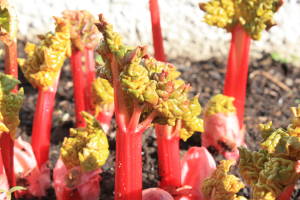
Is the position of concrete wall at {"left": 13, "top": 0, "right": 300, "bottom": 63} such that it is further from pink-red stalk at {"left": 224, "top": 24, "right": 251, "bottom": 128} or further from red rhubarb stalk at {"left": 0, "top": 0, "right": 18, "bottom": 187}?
red rhubarb stalk at {"left": 0, "top": 0, "right": 18, "bottom": 187}

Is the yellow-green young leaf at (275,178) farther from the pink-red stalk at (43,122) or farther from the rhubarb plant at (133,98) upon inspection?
the pink-red stalk at (43,122)

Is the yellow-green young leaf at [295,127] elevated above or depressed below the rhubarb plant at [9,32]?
below

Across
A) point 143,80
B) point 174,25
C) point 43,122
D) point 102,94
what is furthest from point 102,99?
point 174,25

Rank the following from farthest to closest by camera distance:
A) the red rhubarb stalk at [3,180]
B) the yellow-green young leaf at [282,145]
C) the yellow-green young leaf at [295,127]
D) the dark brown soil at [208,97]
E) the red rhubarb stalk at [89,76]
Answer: the dark brown soil at [208,97] → the red rhubarb stalk at [89,76] → the red rhubarb stalk at [3,180] → the yellow-green young leaf at [295,127] → the yellow-green young leaf at [282,145]

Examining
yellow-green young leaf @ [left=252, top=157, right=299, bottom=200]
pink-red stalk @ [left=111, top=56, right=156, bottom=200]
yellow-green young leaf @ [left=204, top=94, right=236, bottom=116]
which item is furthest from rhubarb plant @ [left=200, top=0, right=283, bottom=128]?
yellow-green young leaf @ [left=252, top=157, right=299, bottom=200]

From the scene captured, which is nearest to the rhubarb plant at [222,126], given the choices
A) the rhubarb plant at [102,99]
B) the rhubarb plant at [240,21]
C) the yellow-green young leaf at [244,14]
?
the rhubarb plant at [240,21]

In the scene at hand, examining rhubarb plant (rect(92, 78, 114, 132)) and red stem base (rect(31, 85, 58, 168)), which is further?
rhubarb plant (rect(92, 78, 114, 132))

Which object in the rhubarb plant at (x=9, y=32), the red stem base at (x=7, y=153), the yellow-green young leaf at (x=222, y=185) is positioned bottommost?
the yellow-green young leaf at (x=222, y=185)

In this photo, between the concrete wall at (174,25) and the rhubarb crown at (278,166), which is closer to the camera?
the rhubarb crown at (278,166)

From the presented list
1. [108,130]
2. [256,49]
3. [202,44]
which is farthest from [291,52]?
[108,130]
